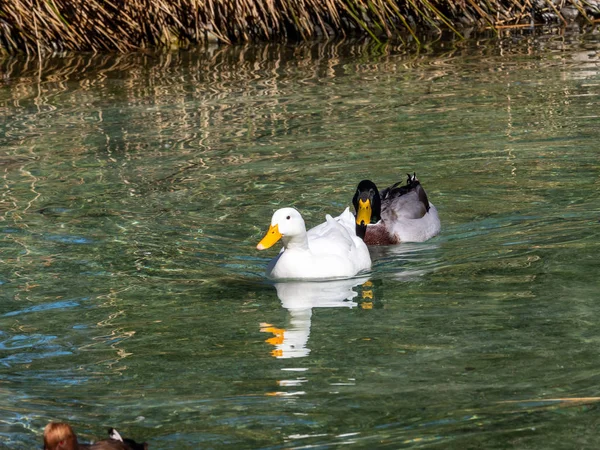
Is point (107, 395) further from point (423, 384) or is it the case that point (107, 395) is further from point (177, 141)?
point (177, 141)

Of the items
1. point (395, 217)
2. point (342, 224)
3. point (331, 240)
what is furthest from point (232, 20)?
point (331, 240)

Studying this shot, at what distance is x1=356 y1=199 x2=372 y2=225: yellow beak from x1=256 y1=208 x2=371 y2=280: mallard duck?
608mm

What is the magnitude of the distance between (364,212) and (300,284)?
125cm

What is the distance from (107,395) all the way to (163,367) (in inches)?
19.2

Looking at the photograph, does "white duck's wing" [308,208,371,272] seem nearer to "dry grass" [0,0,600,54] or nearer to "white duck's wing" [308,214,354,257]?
"white duck's wing" [308,214,354,257]

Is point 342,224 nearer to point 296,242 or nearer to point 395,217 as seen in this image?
point 395,217

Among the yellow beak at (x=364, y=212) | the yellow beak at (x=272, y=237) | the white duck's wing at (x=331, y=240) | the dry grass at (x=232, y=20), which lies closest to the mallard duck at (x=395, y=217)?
the yellow beak at (x=364, y=212)

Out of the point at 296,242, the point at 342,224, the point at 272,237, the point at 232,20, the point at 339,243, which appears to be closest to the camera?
the point at 272,237

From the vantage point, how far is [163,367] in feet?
20.7

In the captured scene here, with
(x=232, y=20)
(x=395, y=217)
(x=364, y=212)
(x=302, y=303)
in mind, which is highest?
(x=232, y=20)

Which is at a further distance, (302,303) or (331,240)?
(331,240)

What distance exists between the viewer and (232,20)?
19594 millimetres

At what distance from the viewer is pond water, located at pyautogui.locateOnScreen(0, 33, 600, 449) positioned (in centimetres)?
553

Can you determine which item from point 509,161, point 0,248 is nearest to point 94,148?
point 0,248
